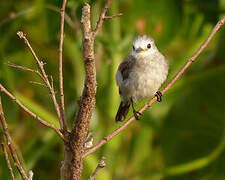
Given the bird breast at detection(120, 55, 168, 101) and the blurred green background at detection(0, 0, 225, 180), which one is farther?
the blurred green background at detection(0, 0, 225, 180)

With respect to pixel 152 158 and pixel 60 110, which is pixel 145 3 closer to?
pixel 152 158

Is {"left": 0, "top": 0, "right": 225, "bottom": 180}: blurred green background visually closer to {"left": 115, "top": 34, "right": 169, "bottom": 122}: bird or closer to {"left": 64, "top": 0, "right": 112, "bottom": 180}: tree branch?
{"left": 115, "top": 34, "right": 169, "bottom": 122}: bird

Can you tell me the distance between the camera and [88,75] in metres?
1.43

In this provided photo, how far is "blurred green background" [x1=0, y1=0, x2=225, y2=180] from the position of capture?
3566 mm

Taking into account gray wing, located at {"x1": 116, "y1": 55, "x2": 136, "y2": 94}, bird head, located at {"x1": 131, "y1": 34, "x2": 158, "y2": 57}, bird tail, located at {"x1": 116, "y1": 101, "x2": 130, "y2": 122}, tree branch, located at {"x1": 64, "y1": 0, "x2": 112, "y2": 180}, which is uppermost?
bird head, located at {"x1": 131, "y1": 34, "x2": 158, "y2": 57}

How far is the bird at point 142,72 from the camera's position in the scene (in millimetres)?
2939

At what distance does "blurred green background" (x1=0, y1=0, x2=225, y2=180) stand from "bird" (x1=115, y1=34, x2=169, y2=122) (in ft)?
1.10

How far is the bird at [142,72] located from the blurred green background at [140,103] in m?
0.33

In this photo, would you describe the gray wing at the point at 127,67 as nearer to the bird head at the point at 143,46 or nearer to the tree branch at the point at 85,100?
the bird head at the point at 143,46

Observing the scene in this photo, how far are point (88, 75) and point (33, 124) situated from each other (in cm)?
294

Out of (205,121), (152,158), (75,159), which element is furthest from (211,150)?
(75,159)

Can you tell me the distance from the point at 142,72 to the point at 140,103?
1.44 feet

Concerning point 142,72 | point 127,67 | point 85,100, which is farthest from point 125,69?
point 85,100

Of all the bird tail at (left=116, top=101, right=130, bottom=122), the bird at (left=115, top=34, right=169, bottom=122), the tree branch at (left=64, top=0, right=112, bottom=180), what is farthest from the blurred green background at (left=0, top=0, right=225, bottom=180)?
the tree branch at (left=64, top=0, right=112, bottom=180)
